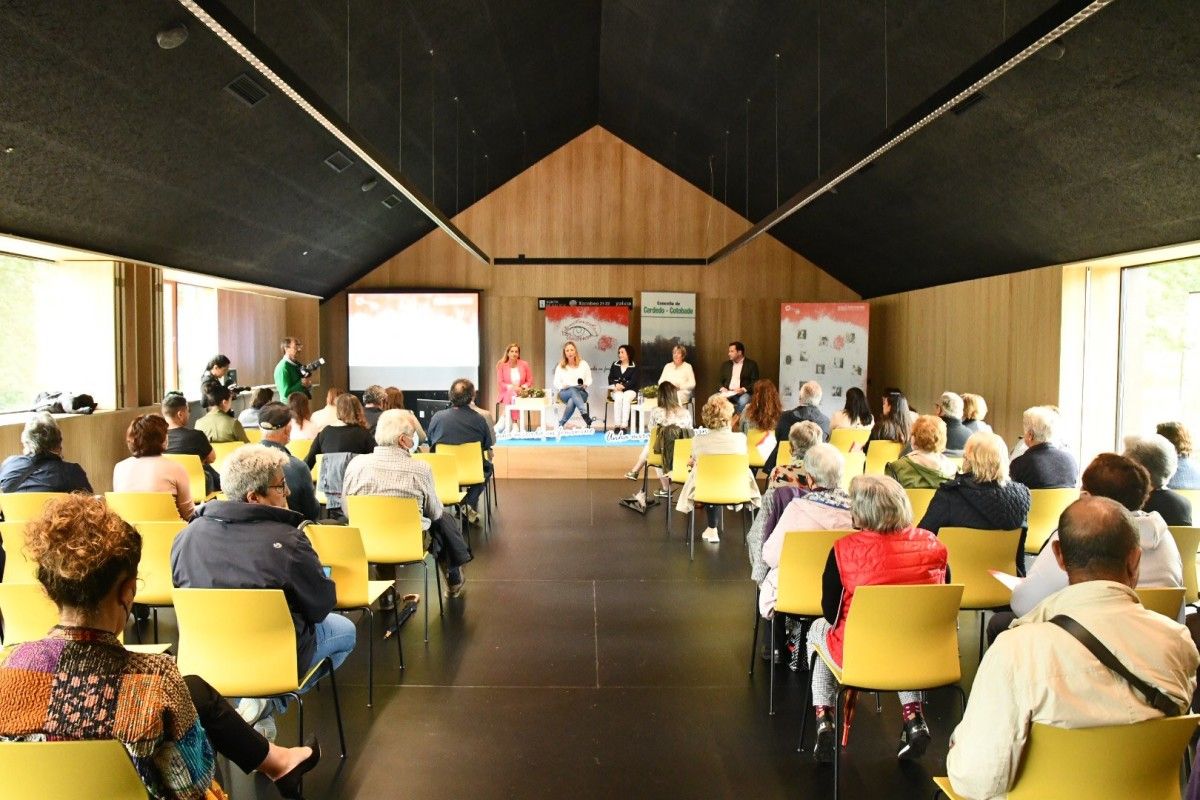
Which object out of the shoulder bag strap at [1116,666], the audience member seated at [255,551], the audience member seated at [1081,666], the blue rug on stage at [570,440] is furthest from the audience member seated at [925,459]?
the blue rug on stage at [570,440]

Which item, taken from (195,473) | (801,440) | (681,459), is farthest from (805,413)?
(195,473)

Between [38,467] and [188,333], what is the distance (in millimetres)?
7103

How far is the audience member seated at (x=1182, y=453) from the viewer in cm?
466

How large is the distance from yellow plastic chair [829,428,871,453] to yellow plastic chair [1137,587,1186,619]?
17.6ft

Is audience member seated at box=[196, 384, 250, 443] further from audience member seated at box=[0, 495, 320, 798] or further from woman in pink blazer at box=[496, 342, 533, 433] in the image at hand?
audience member seated at box=[0, 495, 320, 798]

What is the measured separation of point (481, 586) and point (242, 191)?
4.88 m

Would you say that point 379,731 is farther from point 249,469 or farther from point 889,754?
point 889,754

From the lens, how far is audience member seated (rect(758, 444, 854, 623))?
396cm

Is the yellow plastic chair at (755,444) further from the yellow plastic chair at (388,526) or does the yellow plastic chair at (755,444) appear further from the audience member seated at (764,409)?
the yellow plastic chair at (388,526)

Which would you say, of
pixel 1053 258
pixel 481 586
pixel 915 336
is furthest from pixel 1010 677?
pixel 915 336

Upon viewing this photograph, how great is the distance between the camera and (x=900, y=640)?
3.09m

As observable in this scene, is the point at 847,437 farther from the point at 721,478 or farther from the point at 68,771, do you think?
the point at 68,771

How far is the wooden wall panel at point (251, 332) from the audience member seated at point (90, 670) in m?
10.8

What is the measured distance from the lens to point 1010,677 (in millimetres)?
1993
